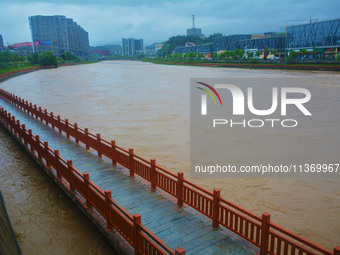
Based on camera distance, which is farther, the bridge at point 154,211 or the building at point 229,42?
the building at point 229,42

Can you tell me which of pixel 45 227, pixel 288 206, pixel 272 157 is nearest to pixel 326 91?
pixel 272 157

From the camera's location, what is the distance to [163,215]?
742cm


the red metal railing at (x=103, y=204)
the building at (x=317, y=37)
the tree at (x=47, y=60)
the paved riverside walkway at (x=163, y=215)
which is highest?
the building at (x=317, y=37)

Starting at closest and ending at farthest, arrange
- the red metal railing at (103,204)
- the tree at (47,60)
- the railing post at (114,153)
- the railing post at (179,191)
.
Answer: the red metal railing at (103,204)
the railing post at (179,191)
the railing post at (114,153)
the tree at (47,60)

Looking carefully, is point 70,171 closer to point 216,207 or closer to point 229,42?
point 216,207

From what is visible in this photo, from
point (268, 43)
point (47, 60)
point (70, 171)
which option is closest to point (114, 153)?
point (70, 171)

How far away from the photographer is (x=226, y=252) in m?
5.97

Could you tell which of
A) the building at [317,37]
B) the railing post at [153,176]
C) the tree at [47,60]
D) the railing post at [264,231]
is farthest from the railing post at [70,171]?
the tree at [47,60]

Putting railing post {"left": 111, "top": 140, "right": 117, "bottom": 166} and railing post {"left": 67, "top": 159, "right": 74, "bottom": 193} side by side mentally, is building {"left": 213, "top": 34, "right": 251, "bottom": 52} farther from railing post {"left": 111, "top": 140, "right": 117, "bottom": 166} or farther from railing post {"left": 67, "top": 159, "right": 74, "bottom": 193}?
railing post {"left": 67, "top": 159, "right": 74, "bottom": 193}

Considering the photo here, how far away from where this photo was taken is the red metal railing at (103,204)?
545 cm

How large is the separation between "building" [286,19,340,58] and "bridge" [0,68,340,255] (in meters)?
90.9

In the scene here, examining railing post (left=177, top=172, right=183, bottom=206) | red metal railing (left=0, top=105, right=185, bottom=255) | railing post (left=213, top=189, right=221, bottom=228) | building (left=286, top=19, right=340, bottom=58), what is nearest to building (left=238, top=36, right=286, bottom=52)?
building (left=286, top=19, right=340, bottom=58)

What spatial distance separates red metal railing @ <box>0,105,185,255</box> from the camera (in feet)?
17.9

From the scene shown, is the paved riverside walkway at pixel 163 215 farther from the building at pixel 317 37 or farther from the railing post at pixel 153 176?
the building at pixel 317 37
